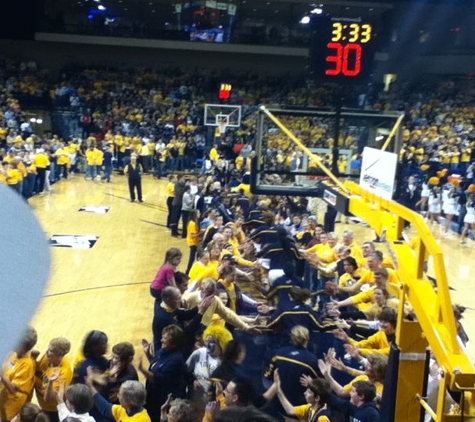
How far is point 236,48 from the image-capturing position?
32.7 m

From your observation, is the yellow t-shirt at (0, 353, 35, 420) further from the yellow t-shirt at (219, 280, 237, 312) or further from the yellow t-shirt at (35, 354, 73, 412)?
the yellow t-shirt at (219, 280, 237, 312)

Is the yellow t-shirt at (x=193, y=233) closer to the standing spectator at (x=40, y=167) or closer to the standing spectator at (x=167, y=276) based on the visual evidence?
the standing spectator at (x=167, y=276)

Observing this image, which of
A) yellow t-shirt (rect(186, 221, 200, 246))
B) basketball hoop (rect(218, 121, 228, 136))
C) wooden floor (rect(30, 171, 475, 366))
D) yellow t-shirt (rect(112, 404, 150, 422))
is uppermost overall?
yellow t-shirt (rect(112, 404, 150, 422))

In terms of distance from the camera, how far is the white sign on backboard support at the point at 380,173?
5051mm

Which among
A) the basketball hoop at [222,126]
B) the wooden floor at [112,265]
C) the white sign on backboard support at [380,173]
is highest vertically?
the white sign on backboard support at [380,173]

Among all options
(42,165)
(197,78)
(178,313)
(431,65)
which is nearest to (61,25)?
(197,78)

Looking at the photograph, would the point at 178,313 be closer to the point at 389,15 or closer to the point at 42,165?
the point at 42,165

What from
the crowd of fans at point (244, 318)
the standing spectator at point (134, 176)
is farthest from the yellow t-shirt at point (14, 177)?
the standing spectator at point (134, 176)

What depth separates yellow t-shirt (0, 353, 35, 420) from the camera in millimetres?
4520

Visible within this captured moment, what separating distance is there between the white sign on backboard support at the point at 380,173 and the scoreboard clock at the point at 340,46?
7.08 feet

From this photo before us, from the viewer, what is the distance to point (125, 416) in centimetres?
410

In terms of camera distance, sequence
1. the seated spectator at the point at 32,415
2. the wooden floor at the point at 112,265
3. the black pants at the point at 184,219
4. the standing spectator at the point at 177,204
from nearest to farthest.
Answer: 1. the seated spectator at the point at 32,415
2. the wooden floor at the point at 112,265
3. the black pants at the point at 184,219
4. the standing spectator at the point at 177,204

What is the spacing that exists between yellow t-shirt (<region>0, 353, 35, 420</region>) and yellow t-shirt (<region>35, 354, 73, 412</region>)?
0.08m

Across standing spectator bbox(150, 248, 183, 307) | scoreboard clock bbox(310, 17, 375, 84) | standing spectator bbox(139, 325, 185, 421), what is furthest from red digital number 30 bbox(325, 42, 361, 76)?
standing spectator bbox(139, 325, 185, 421)
